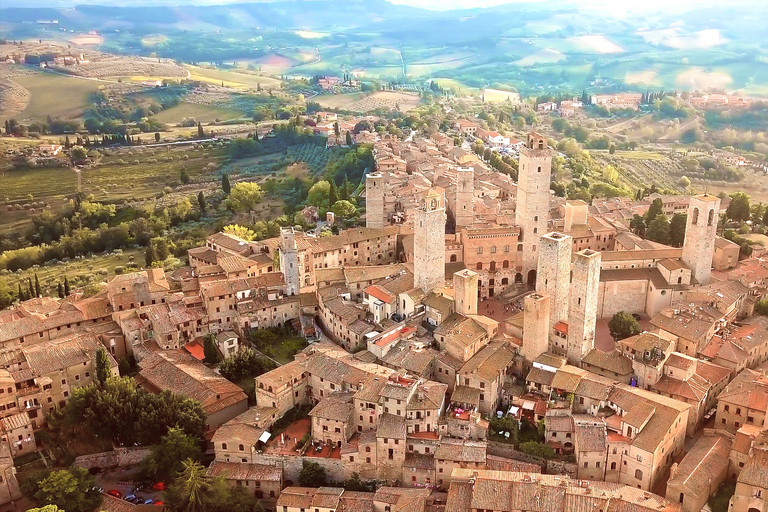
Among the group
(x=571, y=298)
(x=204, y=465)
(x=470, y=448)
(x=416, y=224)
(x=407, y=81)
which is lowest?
(x=204, y=465)

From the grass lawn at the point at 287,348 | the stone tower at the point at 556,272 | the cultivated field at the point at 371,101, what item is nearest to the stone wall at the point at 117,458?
the grass lawn at the point at 287,348

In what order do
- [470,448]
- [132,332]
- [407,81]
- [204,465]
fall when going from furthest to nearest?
[407,81] < [132,332] < [204,465] < [470,448]

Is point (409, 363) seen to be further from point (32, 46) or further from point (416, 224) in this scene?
point (32, 46)

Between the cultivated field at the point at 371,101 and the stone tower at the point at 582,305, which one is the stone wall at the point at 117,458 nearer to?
the stone tower at the point at 582,305

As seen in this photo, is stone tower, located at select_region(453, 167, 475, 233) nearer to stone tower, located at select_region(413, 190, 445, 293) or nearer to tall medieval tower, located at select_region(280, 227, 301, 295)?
stone tower, located at select_region(413, 190, 445, 293)

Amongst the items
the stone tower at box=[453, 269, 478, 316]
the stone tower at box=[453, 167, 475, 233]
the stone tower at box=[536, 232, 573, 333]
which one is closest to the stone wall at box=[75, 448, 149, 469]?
the stone tower at box=[453, 269, 478, 316]

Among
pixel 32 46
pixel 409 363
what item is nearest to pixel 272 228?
pixel 409 363

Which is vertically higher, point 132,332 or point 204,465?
point 132,332
